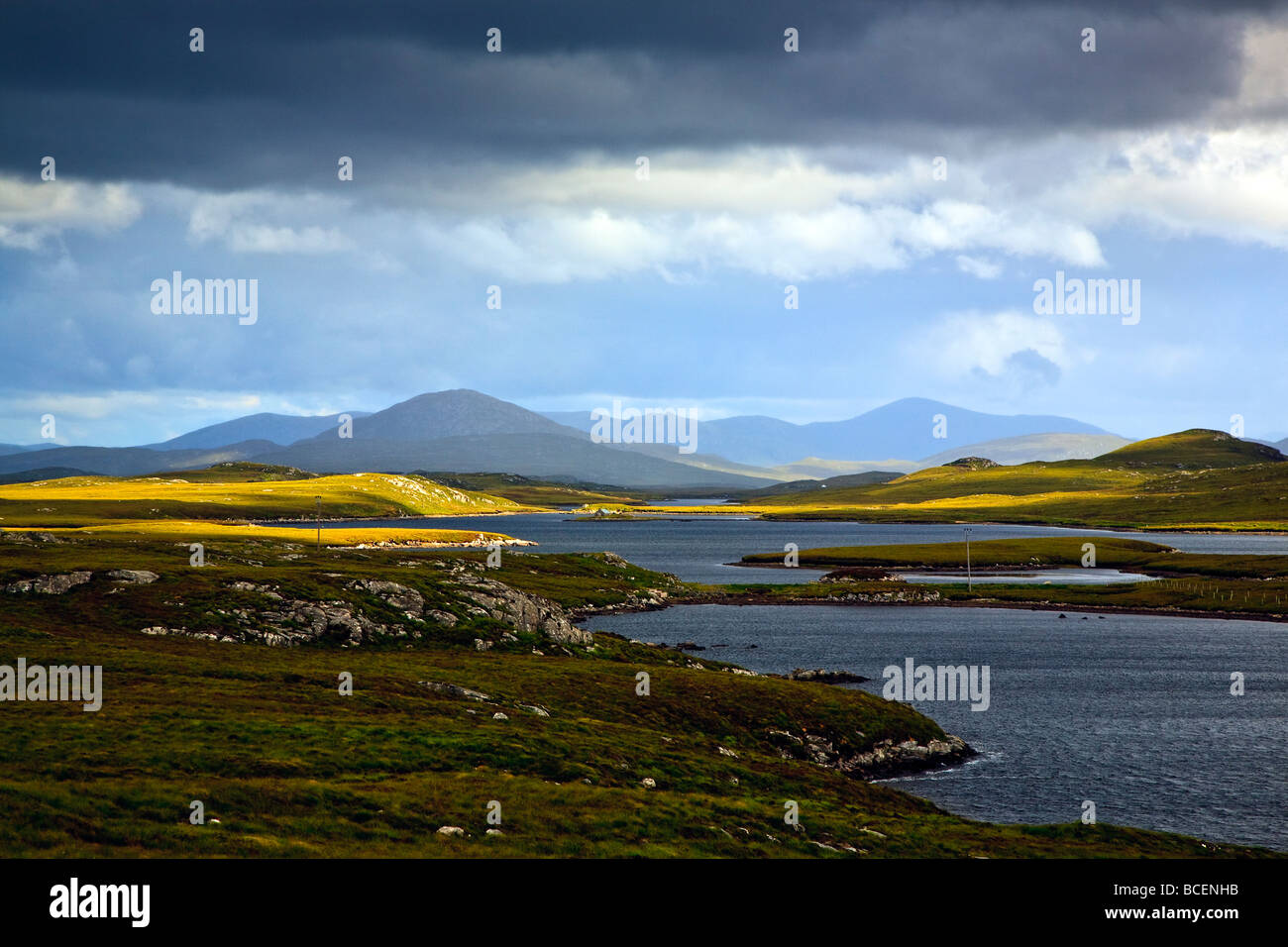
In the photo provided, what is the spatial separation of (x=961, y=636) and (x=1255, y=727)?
5291 centimetres

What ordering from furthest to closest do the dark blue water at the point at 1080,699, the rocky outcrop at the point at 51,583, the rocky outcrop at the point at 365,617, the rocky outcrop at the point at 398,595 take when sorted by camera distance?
1. the rocky outcrop at the point at 398,595
2. the rocky outcrop at the point at 51,583
3. the rocky outcrop at the point at 365,617
4. the dark blue water at the point at 1080,699

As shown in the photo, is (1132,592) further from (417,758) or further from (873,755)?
(417,758)

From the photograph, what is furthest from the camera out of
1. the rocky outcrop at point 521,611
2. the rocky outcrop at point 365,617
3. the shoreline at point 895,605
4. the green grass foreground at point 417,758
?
the shoreline at point 895,605

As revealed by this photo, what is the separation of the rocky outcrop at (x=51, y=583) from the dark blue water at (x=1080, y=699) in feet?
201

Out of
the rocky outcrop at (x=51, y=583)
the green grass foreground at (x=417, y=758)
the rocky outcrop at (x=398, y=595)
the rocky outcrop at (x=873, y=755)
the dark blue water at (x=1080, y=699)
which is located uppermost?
the rocky outcrop at (x=51, y=583)

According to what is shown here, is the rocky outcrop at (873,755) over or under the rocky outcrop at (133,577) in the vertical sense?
under

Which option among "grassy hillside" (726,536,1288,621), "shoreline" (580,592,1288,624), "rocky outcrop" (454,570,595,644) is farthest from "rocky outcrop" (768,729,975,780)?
"grassy hillside" (726,536,1288,621)

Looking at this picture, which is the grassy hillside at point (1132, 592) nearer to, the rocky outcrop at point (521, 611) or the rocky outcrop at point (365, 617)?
the rocky outcrop at point (521, 611)

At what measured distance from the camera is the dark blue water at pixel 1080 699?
5547 centimetres

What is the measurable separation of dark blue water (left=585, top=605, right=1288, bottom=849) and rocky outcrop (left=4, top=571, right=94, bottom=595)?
6116cm

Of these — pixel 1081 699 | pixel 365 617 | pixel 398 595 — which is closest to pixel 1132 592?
pixel 1081 699

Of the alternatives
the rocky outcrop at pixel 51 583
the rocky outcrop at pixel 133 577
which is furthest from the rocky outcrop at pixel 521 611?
the rocky outcrop at pixel 51 583

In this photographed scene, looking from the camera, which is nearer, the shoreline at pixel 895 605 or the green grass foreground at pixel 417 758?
the green grass foreground at pixel 417 758

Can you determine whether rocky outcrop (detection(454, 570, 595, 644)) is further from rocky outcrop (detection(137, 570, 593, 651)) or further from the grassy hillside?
the grassy hillside
